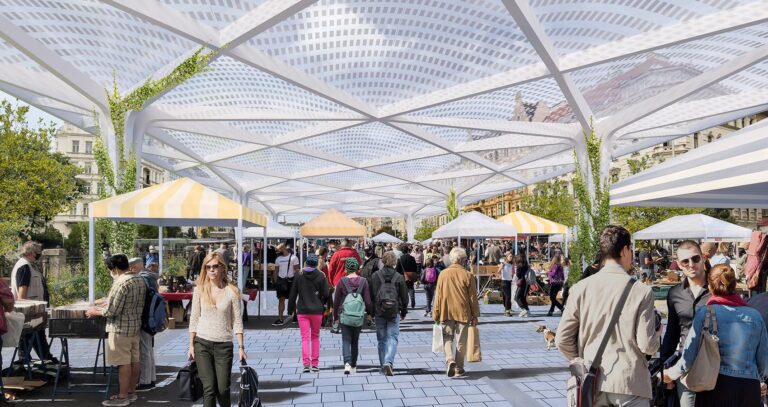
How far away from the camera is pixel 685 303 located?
3965mm

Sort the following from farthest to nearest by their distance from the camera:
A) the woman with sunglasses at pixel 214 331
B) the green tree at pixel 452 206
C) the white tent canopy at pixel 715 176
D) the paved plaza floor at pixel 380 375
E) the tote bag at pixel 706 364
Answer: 1. the green tree at pixel 452 206
2. the paved plaza floor at pixel 380 375
3. the woman with sunglasses at pixel 214 331
4. the white tent canopy at pixel 715 176
5. the tote bag at pixel 706 364

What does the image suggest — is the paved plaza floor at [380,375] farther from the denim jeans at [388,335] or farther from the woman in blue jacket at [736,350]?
the woman in blue jacket at [736,350]

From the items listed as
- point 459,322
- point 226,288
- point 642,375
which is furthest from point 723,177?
point 226,288

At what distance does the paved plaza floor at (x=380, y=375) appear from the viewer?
6508 millimetres

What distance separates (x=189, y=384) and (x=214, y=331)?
1.84 ft

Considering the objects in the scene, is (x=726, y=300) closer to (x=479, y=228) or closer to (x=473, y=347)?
(x=473, y=347)

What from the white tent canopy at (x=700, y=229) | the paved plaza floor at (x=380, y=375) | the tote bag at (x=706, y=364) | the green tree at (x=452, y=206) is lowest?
the paved plaza floor at (x=380, y=375)

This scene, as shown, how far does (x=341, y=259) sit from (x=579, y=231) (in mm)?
8880

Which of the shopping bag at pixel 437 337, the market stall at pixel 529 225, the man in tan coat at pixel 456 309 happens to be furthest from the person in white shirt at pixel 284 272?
the market stall at pixel 529 225

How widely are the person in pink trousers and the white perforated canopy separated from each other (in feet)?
16.6

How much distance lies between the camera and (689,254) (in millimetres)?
4086

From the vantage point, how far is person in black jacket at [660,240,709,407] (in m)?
3.83

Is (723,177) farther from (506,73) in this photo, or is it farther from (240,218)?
(506,73)

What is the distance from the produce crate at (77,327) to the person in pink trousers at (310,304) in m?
2.41
